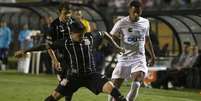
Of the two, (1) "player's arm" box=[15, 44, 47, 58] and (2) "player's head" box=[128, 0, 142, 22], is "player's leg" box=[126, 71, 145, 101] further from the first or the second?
(1) "player's arm" box=[15, 44, 47, 58]

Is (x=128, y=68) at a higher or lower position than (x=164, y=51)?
higher

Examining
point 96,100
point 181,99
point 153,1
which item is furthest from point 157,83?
point 153,1

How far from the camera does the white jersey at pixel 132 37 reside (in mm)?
12211

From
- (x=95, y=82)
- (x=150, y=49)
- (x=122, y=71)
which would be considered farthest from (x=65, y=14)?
(x=95, y=82)

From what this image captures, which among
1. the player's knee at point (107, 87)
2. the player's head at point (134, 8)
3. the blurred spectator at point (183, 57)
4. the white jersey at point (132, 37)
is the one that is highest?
the player's head at point (134, 8)

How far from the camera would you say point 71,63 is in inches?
416

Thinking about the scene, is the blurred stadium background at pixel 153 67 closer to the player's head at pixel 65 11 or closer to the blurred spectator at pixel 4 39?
the blurred spectator at pixel 4 39

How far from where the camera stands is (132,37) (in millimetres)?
12234

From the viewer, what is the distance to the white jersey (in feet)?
40.1

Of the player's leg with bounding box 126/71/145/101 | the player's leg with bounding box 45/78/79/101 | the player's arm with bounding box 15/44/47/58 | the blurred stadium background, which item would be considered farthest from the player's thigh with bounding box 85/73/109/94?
the blurred stadium background

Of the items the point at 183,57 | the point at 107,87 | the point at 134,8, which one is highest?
the point at 134,8

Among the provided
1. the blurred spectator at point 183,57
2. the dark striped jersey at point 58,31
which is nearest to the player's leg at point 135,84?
the dark striped jersey at point 58,31

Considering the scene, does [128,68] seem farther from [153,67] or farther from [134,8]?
[153,67]

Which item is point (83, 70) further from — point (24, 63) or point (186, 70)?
point (24, 63)
